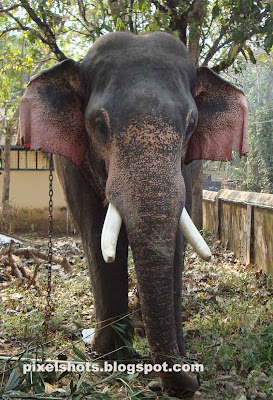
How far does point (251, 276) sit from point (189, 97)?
4012mm

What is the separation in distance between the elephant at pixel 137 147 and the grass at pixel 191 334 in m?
0.33

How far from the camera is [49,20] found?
7.89 meters

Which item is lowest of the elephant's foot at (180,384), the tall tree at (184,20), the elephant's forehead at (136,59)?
the elephant's foot at (180,384)

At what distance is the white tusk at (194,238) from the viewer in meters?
3.03

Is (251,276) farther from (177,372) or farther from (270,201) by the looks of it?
(177,372)

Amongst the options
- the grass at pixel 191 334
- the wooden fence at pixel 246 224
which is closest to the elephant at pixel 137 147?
the grass at pixel 191 334

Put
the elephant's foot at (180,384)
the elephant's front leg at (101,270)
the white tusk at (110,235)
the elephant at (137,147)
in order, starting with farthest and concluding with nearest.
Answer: the elephant's front leg at (101,270) < the elephant's foot at (180,384) < the elephant at (137,147) < the white tusk at (110,235)

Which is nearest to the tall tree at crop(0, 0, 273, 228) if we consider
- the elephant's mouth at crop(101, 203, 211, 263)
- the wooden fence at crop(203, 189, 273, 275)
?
the wooden fence at crop(203, 189, 273, 275)

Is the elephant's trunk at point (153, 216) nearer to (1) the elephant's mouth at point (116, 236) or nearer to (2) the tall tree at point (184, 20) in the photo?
(1) the elephant's mouth at point (116, 236)

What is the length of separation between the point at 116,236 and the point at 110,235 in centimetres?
3

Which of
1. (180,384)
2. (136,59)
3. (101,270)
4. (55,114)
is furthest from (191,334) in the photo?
(136,59)

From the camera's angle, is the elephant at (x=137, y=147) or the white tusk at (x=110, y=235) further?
the elephant at (x=137, y=147)

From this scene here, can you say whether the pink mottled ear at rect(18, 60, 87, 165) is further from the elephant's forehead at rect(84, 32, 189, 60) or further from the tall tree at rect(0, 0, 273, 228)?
the tall tree at rect(0, 0, 273, 228)

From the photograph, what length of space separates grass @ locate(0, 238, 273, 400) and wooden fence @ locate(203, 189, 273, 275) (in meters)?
0.24
